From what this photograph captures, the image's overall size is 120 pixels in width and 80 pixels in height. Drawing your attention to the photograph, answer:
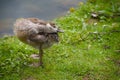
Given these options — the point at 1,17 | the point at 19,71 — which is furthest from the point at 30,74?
the point at 1,17

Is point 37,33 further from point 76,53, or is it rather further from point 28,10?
point 28,10

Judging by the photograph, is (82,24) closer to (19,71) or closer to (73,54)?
(73,54)

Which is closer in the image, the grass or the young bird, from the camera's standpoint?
the young bird

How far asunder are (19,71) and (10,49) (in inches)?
27.6

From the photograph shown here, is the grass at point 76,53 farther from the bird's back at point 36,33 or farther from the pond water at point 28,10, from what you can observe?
the bird's back at point 36,33

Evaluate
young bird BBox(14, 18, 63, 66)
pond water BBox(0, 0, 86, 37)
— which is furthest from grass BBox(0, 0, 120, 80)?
young bird BBox(14, 18, 63, 66)

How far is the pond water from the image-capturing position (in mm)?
7930

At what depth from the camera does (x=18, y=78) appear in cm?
584

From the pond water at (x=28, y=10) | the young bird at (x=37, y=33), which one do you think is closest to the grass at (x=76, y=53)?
the pond water at (x=28, y=10)

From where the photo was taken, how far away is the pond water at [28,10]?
7930mm

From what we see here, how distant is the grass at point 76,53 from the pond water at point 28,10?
363mm

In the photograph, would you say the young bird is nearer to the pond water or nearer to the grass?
the grass

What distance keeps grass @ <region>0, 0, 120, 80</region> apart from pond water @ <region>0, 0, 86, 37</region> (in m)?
0.36

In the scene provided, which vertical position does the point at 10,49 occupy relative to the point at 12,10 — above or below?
below
